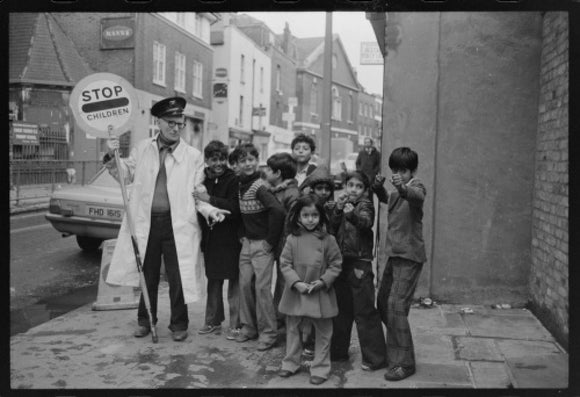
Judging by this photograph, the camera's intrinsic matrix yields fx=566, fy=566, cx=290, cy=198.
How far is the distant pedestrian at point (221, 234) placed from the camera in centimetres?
512

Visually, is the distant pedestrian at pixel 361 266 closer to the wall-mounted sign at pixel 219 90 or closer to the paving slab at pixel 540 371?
the paving slab at pixel 540 371

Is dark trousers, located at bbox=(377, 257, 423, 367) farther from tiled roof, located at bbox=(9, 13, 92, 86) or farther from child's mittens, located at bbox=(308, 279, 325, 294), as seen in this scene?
tiled roof, located at bbox=(9, 13, 92, 86)

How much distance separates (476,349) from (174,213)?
2.87 meters

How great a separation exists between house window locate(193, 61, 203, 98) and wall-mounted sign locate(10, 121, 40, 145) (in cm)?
1306

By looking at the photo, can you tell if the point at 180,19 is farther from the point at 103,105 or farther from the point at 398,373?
the point at 398,373

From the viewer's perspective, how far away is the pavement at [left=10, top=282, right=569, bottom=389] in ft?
13.4

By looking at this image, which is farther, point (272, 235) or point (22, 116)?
point (22, 116)

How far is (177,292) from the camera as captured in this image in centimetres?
517

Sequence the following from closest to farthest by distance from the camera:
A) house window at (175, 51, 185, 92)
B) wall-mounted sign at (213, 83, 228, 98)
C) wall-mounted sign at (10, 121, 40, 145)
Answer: wall-mounted sign at (10, 121, 40, 145) < house window at (175, 51, 185, 92) < wall-mounted sign at (213, 83, 228, 98)

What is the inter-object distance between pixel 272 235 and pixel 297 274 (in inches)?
26.9

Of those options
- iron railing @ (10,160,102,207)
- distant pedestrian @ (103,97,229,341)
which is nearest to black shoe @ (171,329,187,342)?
distant pedestrian @ (103,97,229,341)

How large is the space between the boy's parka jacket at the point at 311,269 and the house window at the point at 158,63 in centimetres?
2201
